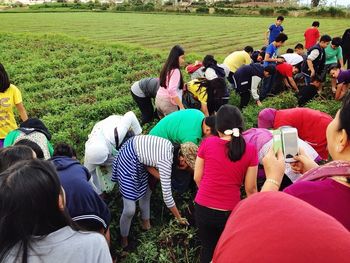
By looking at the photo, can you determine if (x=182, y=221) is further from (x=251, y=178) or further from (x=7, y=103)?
(x=7, y=103)

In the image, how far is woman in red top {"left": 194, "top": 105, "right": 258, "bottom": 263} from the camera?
272cm

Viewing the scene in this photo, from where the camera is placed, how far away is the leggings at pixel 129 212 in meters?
3.55

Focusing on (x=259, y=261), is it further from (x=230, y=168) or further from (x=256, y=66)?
(x=256, y=66)

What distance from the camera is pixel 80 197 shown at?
2.63 m

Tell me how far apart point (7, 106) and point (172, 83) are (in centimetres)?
230

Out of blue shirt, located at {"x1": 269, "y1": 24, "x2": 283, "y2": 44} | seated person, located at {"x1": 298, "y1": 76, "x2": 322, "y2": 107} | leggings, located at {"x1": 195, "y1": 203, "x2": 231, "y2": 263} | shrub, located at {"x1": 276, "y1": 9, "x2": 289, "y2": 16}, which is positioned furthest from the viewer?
shrub, located at {"x1": 276, "y1": 9, "x2": 289, "y2": 16}

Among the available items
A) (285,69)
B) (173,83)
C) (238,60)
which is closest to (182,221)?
(173,83)

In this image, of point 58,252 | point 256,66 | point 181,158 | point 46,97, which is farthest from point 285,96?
point 58,252

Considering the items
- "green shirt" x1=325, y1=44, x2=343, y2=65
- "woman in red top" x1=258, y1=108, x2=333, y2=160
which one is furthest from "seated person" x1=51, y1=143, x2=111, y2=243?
"green shirt" x1=325, y1=44, x2=343, y2=65

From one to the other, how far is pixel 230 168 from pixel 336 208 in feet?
4.42

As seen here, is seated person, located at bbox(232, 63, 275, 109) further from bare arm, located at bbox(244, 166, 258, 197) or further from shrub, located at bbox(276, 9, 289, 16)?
shrub, located at bbox(276, 9, 289, 16)

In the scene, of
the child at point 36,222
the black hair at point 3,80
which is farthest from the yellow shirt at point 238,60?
the child at point 36,222

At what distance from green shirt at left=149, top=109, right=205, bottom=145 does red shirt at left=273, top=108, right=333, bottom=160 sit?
1.04 meters

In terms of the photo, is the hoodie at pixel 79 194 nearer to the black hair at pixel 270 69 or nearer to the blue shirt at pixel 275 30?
the black hair at pixel 270 69
